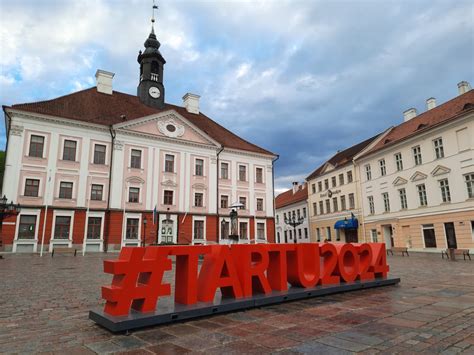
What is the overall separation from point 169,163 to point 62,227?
10403mm

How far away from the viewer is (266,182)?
118 feet

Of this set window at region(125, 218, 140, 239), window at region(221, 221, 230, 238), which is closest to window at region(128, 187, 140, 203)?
window at region(125, 218, 140, 239)

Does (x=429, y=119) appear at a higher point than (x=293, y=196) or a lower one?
higher

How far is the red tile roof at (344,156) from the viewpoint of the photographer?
122 feet

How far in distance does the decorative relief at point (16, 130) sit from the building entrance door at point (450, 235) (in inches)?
1297

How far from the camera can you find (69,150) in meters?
26.6

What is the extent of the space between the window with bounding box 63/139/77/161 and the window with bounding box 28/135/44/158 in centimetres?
161

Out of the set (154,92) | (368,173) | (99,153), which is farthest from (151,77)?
(368,173)

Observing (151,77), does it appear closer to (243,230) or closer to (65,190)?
(65,190)

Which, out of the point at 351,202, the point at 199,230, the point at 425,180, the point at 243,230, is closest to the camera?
the point at 425,180

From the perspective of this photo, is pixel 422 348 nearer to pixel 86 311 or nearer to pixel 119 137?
pixel 86 311

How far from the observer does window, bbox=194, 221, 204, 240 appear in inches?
1203

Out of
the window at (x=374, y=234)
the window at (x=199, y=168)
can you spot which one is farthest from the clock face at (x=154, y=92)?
the window at (x=374, y=234)

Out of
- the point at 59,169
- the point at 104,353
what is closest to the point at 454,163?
the point at 104,353
